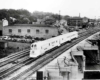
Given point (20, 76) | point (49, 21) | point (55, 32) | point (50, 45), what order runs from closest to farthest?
point (20, 76), point (50, 45), point (55, 32), point (49, 21)

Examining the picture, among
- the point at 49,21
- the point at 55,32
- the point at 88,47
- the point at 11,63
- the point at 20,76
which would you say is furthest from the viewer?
the point at 49,21

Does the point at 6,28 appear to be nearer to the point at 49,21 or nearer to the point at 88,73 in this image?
the point at 88,73

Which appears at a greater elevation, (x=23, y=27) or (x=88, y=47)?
(x=23, y=27)

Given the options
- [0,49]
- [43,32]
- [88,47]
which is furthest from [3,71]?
[43,32]

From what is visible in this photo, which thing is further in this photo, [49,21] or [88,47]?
[49,21]

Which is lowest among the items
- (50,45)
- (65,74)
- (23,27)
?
(65,74)

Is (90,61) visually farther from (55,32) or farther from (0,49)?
(0,49)

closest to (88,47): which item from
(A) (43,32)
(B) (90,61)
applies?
(B) (90,61)
